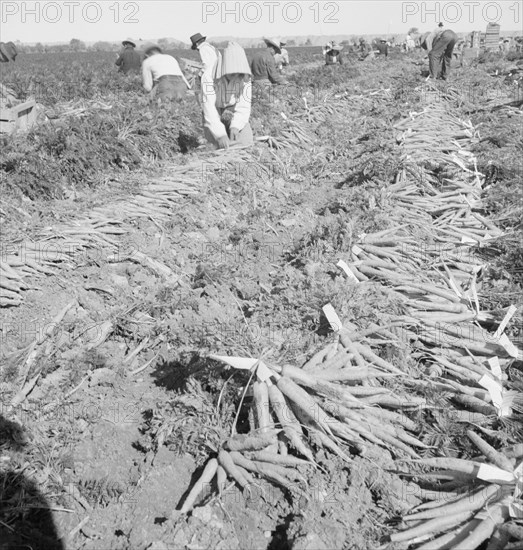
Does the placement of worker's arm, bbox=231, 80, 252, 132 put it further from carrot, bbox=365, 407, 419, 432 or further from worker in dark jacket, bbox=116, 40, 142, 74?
worker in dark jacket, bbox=116, 40, 142, 74

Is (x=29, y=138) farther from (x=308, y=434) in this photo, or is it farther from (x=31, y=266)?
(x=308, y=434)

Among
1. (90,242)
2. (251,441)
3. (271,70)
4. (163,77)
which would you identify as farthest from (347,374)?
(271,70)

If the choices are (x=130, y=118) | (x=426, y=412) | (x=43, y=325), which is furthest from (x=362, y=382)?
(x=130, y=118)

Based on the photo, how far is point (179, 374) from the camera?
3234mm

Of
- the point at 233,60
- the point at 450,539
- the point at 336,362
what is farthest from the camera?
the point at 233,60

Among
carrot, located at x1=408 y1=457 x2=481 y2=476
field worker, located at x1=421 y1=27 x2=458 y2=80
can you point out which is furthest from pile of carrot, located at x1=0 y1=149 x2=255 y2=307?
field worker, located at x1=421 y1=27 x2=458 y2=80

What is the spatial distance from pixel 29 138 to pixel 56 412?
406 cm

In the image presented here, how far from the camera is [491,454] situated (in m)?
2.29

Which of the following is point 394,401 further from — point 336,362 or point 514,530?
point 514,530

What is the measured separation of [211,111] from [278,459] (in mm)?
5434

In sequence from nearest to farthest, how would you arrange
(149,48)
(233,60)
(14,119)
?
1. (14,119)
2. (233,60)
3. (149,48)

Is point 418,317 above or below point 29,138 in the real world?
below

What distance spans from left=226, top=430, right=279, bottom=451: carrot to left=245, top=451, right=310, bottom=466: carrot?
33 millimetres

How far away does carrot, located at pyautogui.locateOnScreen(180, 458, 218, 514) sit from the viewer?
7.48 feet
